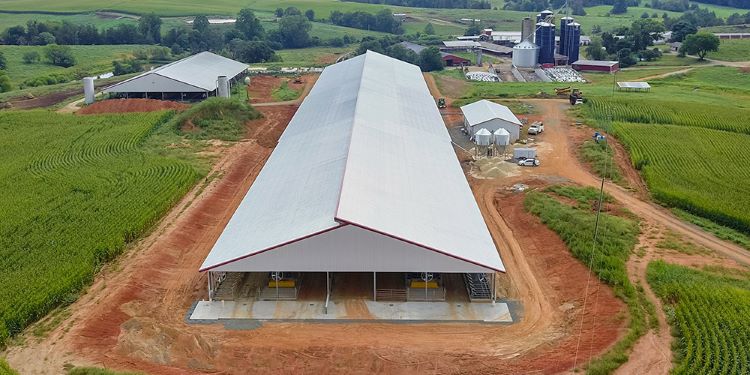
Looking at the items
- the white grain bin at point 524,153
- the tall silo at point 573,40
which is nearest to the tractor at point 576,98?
the white grain bin at point 524,153

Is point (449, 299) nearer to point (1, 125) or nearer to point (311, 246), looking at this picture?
point (311, 246)

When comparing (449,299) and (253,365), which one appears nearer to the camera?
(253,365)

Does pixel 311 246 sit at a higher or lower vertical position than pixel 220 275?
higher

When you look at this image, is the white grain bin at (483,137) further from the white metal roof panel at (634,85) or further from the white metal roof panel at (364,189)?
the white metal roof panel at (634,85)

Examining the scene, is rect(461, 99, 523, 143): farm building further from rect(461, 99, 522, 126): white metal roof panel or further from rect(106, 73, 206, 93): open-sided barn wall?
rect(106, 73, 206, 93): open-sided barn wall

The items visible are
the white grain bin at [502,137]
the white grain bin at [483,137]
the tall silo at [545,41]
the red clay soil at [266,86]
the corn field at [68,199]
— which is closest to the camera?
the corn field at [68,199]

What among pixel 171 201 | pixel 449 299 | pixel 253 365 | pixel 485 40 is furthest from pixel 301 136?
pixel 485 40

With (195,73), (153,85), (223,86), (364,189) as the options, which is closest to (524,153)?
(364,189)

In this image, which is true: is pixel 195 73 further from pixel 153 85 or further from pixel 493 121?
pixel 493 121
